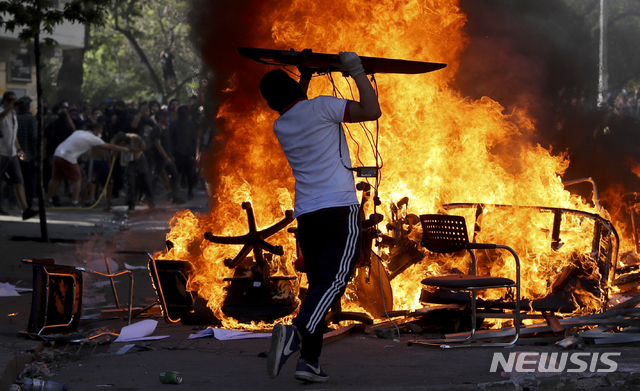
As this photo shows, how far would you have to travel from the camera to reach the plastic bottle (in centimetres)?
502

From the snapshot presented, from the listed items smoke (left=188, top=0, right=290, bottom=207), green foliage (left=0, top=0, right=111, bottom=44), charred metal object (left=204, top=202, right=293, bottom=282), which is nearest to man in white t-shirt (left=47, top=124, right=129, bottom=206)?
green foliage (left=0, top=0, right=111, bottom=44)

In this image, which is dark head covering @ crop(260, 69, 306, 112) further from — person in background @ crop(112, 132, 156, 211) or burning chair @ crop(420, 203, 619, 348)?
person in background @ crop(112, 132, 156, 211)

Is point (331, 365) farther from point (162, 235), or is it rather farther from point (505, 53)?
point (162, 235)

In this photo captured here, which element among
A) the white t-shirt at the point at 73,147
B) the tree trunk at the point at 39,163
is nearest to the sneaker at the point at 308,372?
the tree trunk at the point at 39,163

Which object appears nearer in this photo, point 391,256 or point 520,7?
point 391,256

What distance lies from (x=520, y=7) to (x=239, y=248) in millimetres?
6316

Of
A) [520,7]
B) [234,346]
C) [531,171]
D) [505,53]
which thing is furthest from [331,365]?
[520,7]

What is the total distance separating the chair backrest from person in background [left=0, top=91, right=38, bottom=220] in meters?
9.70

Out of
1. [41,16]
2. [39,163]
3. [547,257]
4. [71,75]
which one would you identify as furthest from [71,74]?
[547,257]

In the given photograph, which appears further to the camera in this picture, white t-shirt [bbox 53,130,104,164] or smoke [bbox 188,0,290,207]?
white t-shirt [bbox 53,130,104,164]

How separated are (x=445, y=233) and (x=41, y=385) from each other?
11.1 ft

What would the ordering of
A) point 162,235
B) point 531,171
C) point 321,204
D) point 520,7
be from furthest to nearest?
1. point 162,235
2. point 520,7
3. point 531,171
4. point 321,204

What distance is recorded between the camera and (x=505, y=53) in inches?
434

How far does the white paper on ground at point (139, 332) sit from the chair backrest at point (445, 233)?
95.5 inches
